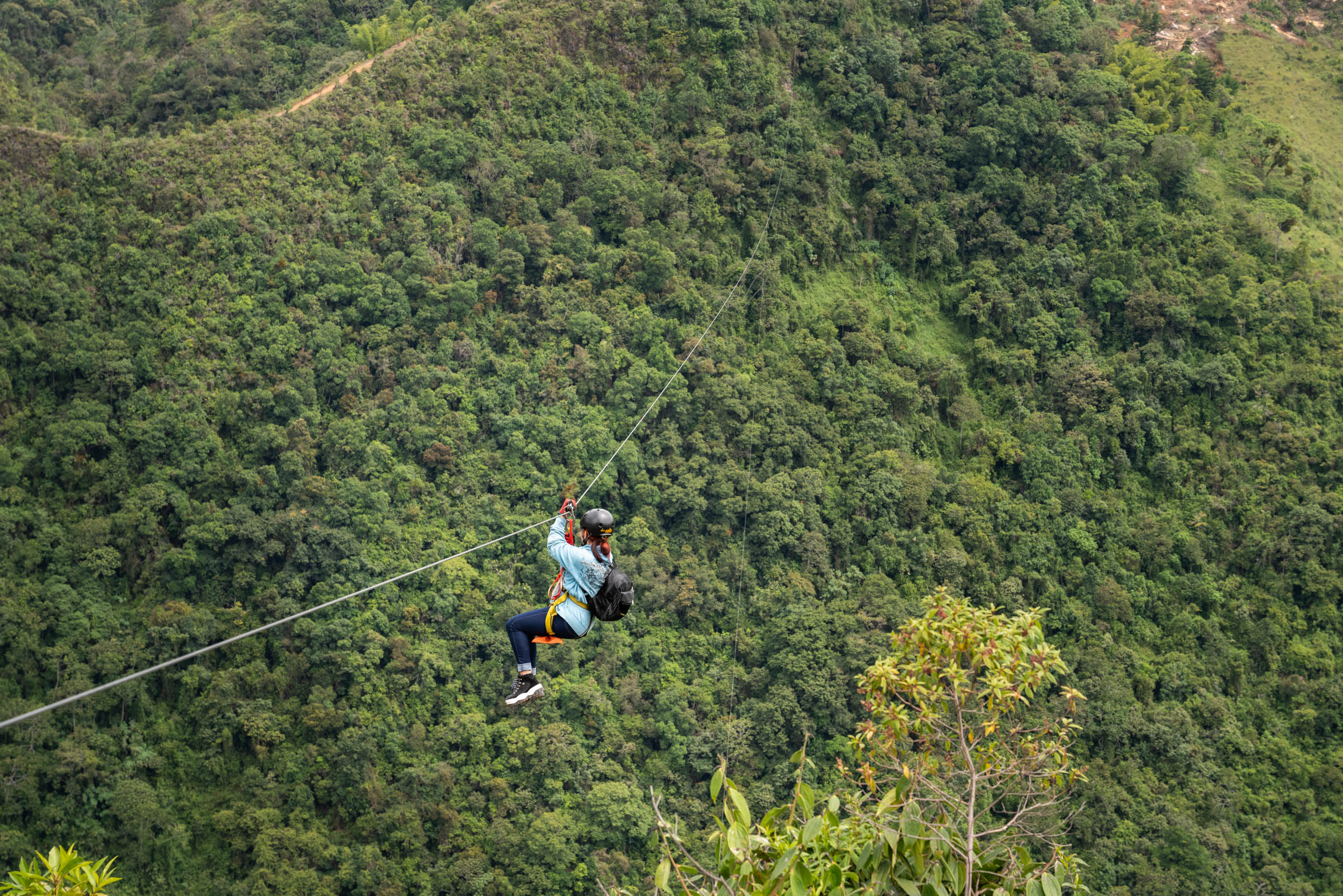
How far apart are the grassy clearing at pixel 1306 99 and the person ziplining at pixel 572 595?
40.2 metres

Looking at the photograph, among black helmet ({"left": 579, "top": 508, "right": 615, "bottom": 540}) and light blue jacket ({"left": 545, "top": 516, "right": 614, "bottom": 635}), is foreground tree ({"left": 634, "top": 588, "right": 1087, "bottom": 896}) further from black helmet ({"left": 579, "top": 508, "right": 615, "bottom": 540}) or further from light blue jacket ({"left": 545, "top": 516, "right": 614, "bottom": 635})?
black helmet ({"left": 579, "top": 508, "right": 615, "bottom": 540})

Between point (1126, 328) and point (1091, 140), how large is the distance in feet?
22.9

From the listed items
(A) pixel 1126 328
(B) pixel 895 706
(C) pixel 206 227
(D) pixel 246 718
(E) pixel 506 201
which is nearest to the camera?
(B) pixel 895 706

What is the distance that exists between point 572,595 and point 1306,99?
46.9 meters

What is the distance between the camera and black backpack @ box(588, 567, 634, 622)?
8.74 metres

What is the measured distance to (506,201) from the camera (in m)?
33.2

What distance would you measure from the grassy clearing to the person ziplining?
40218 mm

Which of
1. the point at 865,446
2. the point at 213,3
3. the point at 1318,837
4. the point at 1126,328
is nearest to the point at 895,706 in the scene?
the point at 865,446

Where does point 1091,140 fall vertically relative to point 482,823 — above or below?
above

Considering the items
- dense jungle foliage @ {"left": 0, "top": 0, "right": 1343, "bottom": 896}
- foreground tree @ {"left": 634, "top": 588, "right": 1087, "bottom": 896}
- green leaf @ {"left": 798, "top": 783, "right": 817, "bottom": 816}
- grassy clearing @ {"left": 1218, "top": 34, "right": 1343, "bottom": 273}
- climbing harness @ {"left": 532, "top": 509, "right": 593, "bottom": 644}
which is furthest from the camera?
grassy clearing @ {"left": 1218, "top": 34, "right": 1343, "bottom": 273}

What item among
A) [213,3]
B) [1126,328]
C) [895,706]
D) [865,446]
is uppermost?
[895,706]

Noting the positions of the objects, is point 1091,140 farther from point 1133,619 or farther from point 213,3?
point 213,3

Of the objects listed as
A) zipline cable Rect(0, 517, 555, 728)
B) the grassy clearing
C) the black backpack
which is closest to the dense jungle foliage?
the grassy clearing

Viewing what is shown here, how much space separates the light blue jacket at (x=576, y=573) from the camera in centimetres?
878
